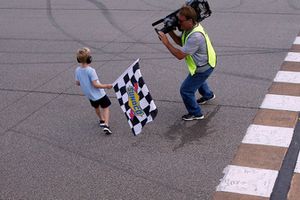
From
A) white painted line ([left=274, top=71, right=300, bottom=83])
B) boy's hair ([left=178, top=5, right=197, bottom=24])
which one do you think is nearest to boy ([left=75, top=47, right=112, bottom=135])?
boy's hair ([left=178, top=5, right=197, bottom=24])

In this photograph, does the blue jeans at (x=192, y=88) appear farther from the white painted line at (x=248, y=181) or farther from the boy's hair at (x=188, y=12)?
the white painted line at (x=248, y=181)

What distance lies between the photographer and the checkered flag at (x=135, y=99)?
21.9ft

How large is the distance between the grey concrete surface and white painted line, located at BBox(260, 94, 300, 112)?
0.18 m

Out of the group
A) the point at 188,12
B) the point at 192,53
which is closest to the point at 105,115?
the point at 192,53

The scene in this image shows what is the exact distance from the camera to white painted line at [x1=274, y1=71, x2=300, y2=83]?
837cm

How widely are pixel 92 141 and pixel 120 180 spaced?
3.97ft

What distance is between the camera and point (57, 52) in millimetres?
10805

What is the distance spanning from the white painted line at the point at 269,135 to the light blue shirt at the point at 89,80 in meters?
2.11

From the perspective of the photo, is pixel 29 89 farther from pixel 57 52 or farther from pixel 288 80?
pixel 288 80

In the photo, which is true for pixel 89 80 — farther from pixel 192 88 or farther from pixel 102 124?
pixel 192 88

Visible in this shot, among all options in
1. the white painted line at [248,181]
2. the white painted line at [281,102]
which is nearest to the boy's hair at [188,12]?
the white painted line at [281,102]

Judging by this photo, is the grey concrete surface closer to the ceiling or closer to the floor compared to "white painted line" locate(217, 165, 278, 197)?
closer to the floor

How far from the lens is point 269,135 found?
661 centimetres

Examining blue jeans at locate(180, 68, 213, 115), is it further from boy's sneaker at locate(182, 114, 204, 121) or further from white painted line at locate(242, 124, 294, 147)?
white painted line at locate(242, 124, 294, 147)
